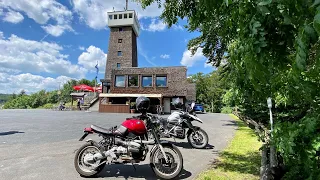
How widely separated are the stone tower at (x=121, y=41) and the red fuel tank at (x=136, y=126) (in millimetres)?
27441

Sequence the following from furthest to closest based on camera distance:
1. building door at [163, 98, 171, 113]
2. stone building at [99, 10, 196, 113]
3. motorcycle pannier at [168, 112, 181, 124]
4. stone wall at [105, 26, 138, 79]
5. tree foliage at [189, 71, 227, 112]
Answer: tree foliage at [189, 71, 227, 112]
stone wall at [105, 26, 138, 79]
building door at [163, 98, 171, 113]
stone building at [99, 10, 196, 113]
motorcycle pannier at [168, 112, 181, 124]

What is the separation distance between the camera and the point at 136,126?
13.0ft

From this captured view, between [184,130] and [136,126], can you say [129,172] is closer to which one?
[136,126]

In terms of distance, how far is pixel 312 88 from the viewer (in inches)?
44.8

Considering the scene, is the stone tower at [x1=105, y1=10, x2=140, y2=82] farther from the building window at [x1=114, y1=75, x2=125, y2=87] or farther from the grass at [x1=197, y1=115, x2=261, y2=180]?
the grass at [x1=197, y1=115, x2=261, y2=180]

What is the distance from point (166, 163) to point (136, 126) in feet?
2.85

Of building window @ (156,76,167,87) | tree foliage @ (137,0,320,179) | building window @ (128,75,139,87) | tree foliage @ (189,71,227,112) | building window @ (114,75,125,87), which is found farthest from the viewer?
tree foliage @ (189,71,227,112)

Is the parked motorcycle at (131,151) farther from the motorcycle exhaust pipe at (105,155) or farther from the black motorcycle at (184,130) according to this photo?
the black motorcycle at (184,130)

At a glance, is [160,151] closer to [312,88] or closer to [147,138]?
[147,138]

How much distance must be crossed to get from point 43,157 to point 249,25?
5.31 meters

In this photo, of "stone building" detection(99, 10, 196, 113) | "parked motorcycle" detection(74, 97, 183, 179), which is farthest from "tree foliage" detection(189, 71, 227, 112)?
"parked motorcycle" detection(74, 97, 183, 179)

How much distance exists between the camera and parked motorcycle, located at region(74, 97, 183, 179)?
385cm

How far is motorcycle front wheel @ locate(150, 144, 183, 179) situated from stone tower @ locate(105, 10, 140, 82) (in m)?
27.7

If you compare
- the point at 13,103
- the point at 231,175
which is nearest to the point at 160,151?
the point at 231,175
